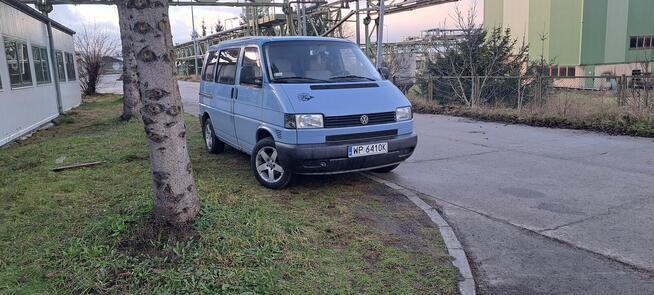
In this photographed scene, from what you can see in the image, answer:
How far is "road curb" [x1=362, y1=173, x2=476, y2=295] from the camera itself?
366 cm

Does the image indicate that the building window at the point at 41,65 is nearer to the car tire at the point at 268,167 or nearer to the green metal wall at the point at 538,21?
the car tire at the point at 268,167

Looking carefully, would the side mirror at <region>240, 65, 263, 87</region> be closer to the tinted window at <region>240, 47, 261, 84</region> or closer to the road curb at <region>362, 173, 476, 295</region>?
the tinted window at <region>240, 47, 261, 84</region>

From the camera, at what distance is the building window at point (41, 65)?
14.4 metres

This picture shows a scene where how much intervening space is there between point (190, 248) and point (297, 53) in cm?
366

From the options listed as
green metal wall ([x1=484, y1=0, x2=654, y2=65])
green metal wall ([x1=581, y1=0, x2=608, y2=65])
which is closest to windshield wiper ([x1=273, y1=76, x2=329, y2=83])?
green metal wall ([x1=484, y1=0, x2=654, y2=65])

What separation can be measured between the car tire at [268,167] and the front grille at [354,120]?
779 mm

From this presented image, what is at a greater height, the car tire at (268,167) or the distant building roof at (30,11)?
the distant building roof at (30,11)

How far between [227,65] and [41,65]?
10560mm

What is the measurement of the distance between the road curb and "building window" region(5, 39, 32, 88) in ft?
32.7

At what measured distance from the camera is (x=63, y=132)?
42.1 feet

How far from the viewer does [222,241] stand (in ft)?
12.8

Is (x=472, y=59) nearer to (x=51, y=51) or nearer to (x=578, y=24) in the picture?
(x=51, y=51)

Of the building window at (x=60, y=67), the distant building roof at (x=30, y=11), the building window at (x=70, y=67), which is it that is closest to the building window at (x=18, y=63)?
the distant building roof at (x=30, y=11)

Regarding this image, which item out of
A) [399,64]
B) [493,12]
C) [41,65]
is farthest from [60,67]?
[493,12]
